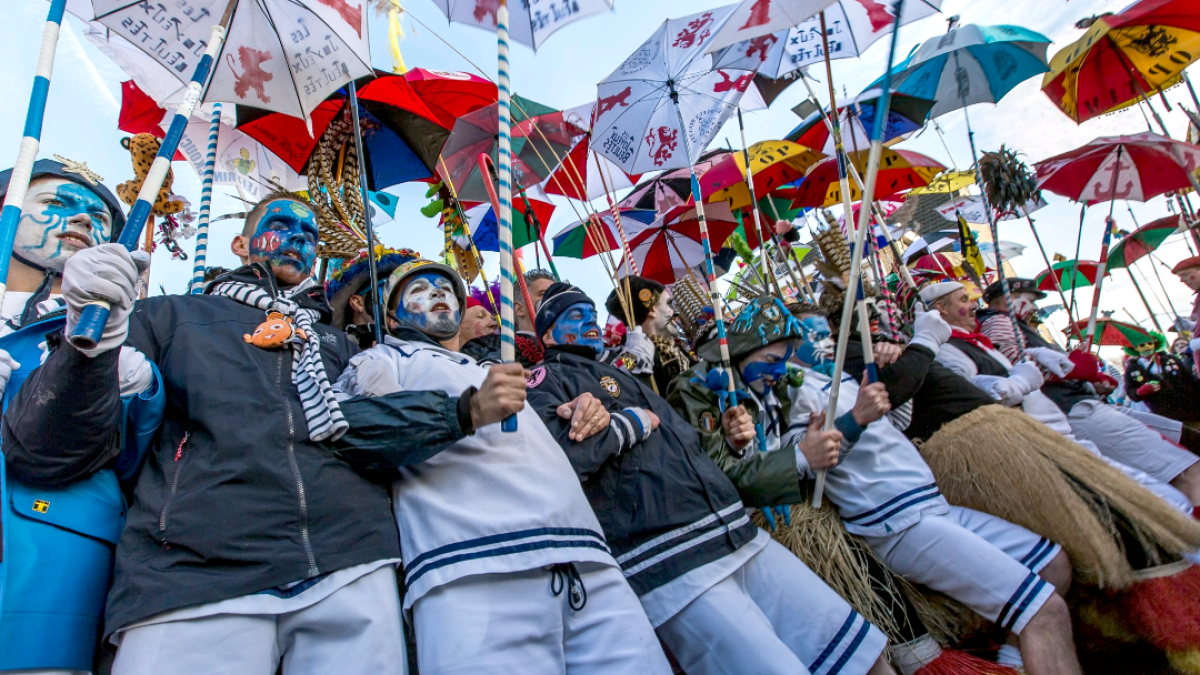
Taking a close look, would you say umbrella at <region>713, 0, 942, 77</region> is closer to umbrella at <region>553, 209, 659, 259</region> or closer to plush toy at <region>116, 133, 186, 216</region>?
umbrella at <region>553, 209, 659, 259</region>

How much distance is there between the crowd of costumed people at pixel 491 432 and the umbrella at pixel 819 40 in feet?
0.10

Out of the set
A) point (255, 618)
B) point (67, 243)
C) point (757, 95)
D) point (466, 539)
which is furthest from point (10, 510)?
point (757, 95)

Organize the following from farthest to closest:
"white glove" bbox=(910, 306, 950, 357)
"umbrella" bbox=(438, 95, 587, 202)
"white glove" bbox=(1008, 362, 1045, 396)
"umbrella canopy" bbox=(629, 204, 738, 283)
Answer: "umbrella canopy" bbox=(629, 204, 738, 283), "umbrella" bbox=(438, 95, 587, 202), "white glove" bbox=(1008, 362, 1045, 396), "white glove" bbox=(910, 306, 950, 357)

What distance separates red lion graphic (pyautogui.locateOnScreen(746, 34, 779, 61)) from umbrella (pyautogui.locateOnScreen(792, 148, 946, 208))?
163 centimetres

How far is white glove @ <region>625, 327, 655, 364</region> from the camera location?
12.5 ft

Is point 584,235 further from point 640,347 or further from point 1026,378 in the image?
point 1026,378

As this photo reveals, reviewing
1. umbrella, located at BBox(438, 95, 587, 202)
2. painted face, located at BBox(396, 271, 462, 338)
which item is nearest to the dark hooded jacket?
painted face, located at BBox(396, 271, 462, 338)

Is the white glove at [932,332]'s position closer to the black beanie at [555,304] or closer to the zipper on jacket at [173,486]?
the black beanie at [555,304]

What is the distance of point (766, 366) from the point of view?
308 cm

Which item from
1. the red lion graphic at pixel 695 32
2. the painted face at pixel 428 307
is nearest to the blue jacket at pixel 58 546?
the painted face at pixel 428 307

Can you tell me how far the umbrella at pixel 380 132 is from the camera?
3625mm

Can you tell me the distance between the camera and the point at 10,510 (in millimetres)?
1426

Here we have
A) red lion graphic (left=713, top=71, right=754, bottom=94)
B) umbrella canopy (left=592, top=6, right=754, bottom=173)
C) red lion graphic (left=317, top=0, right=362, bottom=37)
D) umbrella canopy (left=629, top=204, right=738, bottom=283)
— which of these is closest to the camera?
red lion graphic (left=317, top=0, right=362, bottom=37)

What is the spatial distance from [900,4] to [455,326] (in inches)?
77.6
